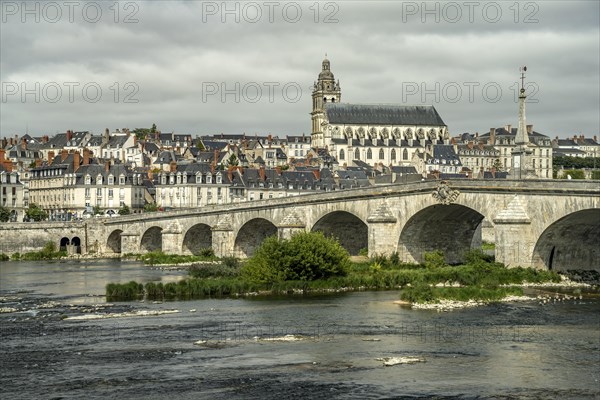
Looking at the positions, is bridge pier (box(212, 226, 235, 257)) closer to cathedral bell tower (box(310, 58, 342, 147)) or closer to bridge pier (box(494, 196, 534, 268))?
bridge pier (box(494, 196, 534, 268))

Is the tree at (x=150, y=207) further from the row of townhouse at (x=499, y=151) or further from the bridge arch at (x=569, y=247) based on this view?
the bridge arch at (x=569, y=247)

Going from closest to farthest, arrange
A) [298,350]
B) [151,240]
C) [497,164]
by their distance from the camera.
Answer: [298,350] → [151,240] → [497,164]

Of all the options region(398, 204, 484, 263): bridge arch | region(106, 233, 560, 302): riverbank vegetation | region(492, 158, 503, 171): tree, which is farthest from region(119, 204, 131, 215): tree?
region(492, 158, 503, 171): tree

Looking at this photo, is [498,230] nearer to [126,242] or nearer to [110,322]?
[110,322]

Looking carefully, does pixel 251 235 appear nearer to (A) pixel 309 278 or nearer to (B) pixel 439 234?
(B) pixel 439 234

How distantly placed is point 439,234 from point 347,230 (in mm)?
9771

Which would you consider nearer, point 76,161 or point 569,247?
point 569,247

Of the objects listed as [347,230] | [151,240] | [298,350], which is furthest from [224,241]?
[298,350]

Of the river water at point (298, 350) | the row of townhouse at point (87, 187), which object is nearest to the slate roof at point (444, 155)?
the row of townhouse at point (87, 187)

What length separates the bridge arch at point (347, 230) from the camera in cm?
7125

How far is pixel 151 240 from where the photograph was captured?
3654 inches

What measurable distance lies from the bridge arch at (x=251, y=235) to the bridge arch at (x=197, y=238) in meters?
5.14

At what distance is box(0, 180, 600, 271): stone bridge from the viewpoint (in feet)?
172

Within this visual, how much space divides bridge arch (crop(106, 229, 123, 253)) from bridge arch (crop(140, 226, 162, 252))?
402 centimetres
